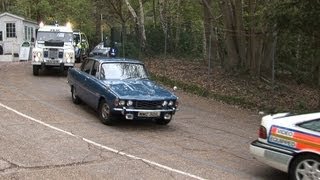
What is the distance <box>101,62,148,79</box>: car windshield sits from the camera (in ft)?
41.2

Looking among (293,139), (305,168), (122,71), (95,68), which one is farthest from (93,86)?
(305,168)

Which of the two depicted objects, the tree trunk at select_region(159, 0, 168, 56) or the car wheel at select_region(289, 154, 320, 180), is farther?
the tree trunk at select_region(159, 0, 168, 56)

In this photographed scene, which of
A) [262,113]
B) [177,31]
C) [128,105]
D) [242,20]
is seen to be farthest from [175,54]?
[128,105]

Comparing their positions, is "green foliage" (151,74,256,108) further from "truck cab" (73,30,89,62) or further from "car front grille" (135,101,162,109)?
"truck cab" (73,30,89,62)

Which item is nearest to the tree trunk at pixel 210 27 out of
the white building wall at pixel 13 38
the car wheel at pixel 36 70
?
the car wheel at pixel 36 70

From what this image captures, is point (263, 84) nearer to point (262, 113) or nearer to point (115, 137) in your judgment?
point (262, 113)

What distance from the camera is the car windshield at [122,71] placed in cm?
1255

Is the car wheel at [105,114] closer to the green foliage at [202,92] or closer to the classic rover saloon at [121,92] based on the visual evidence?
the classic rover saloon at [121,92]

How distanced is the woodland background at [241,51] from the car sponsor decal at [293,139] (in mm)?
5694

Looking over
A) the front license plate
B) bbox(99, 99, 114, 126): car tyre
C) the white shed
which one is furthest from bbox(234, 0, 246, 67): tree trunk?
the white shed

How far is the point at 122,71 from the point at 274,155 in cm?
→ 585

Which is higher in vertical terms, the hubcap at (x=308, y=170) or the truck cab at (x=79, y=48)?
the truck cab at (x=79, y=48)

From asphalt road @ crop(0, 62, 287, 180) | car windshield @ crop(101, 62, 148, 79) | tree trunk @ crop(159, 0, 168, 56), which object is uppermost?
tree trunk @ crop(159, 0, 168, 56)

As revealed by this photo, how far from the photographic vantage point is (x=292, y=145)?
762 cm
